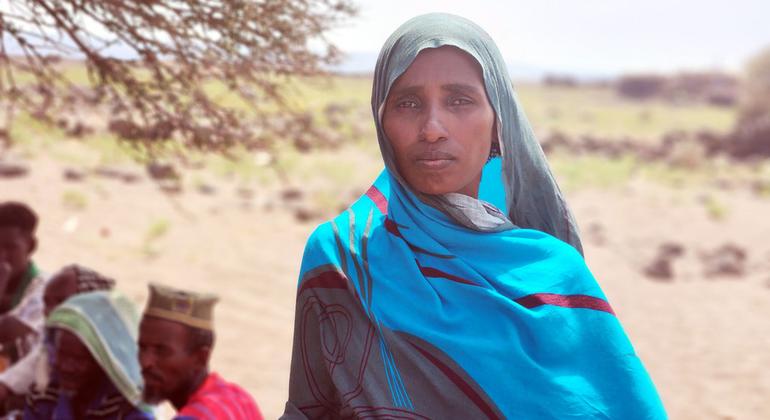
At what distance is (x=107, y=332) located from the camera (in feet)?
12.7

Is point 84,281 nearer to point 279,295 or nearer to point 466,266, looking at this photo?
point 466,266

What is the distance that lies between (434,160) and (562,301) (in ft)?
1.47

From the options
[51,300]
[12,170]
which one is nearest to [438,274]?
[51,300]

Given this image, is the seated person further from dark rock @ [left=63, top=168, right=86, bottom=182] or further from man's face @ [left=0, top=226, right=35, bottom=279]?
dark rock @ [left=63, top=168, right=86, bottom=182]

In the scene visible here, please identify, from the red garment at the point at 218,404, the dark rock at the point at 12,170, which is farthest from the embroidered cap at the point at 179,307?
the dark rock at the point at 12,170

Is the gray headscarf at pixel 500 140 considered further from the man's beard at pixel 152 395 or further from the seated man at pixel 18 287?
the seated man at pixel 18 287

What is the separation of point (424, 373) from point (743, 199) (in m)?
21.6

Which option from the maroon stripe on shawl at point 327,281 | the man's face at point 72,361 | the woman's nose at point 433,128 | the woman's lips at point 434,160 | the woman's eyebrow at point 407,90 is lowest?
the man's face at point 72,361

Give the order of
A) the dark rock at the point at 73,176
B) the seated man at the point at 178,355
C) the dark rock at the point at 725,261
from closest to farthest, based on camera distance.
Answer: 1. the seated man at the point at 178,355
2. the dark rock at the point at 725,261
3. the dark rock at the point at 73,176

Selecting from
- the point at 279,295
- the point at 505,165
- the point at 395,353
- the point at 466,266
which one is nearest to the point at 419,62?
the point at 505,165

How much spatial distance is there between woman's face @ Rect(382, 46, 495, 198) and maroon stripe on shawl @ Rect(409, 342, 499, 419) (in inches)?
15.5

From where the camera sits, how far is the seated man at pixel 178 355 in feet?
11.1

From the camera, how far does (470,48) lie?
6.58 feet

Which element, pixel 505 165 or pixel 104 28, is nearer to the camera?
pixel 505 165
